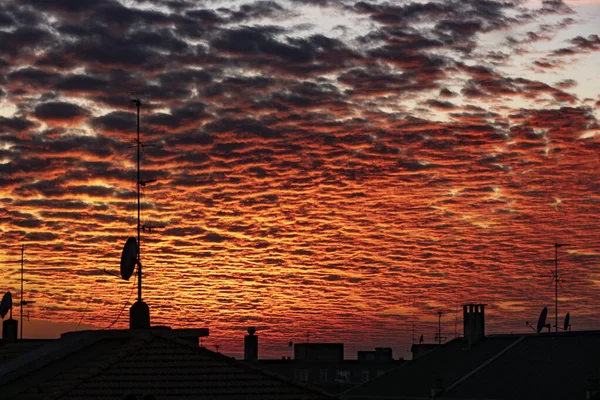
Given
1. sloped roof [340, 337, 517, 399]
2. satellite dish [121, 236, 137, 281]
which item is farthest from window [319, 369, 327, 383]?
satellite dish [121, 236, 137, 281]

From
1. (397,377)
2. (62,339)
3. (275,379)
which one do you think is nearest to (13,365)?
(62,339)

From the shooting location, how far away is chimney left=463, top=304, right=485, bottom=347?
83750 millimetres

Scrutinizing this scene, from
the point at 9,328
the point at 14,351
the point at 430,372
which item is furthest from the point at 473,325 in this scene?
the point at 14,351

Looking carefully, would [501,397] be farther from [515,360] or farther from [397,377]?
[397,377]

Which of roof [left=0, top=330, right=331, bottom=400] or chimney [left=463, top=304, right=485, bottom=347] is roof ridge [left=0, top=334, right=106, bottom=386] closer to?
roof [left=0, top=330, right=331, bottom=400]

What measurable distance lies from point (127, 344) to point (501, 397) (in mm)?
38223

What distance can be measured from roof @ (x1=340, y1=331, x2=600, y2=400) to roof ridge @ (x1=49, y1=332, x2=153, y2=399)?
35982mm

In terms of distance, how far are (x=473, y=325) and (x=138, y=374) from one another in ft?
176

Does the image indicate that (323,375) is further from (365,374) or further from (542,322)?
(542,322)

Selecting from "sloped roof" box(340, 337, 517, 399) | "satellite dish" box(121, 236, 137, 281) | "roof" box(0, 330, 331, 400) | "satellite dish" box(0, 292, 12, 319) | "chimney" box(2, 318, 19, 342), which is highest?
"satellite dish" box(121, 236, 137, 281)

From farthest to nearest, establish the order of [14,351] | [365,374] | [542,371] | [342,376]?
1. [342,376]
2. [365,374]
3. [542,371]
4. [14,351]

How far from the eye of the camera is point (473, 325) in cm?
8381

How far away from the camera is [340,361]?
414ft

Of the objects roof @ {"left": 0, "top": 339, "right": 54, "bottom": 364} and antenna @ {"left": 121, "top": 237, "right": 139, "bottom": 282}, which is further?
roof @ {"left": 0, "top": 339, "right": 54, "bottom": 364}
